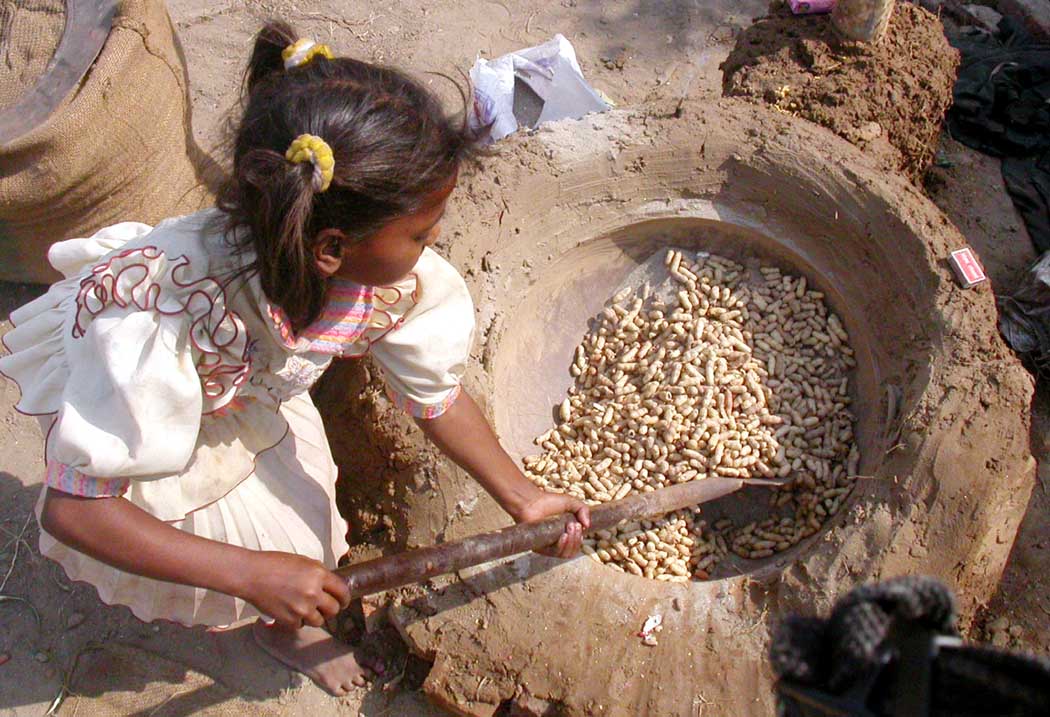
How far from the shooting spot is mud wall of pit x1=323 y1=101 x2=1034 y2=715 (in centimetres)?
200

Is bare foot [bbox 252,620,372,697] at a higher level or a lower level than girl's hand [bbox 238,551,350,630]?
lower

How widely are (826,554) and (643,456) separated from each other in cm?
67

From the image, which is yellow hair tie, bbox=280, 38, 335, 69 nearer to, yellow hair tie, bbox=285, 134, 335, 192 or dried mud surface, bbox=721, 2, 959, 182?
yellow hair tie, bbox=285, 134, 335, 192

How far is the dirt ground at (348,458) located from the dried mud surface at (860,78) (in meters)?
0.35

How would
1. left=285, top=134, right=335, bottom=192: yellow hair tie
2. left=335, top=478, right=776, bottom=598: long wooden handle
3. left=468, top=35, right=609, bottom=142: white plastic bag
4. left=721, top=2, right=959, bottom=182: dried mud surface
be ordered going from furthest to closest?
left=468, top=35, right=609, bottom=142: white plastic bag → left=721, top=2, right=959, bottom=182: dried mud surface → left=335, top=478, right=776, bottom=598: long wooden handle → left=285, top=134, right=335, bottom=192: yellow hair tie

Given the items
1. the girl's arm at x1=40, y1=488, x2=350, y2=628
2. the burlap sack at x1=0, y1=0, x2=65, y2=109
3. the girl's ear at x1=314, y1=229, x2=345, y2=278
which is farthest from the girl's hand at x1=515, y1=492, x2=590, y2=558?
the burlap sack at x1=0, y1=0, x2=65, y2=109

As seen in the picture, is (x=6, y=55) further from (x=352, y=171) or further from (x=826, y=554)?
(x=826, y=554)

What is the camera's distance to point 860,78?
290cm

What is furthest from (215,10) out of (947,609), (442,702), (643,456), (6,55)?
(947,609)

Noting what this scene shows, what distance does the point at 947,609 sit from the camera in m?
0.77

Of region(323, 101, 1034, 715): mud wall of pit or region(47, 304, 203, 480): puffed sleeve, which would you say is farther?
region(323, 101, 1034, 715): mud wall of pit

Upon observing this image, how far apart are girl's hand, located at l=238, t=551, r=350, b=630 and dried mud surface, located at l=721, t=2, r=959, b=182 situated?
6.74ft

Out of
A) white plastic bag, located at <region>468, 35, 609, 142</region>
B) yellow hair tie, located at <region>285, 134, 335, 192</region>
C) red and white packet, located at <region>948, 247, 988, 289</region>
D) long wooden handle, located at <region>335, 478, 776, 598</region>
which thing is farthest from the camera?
white plastic bag, located at <region>468, 35, 609, 142</region>

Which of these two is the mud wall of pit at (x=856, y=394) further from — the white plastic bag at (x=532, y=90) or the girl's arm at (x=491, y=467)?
the white plastic bag at (x=532, y=90)
